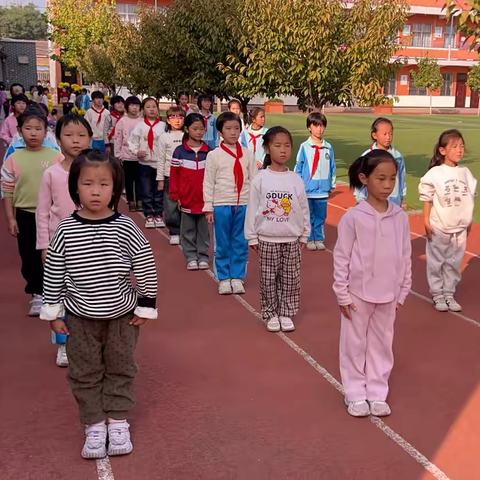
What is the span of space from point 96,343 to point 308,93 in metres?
9.79

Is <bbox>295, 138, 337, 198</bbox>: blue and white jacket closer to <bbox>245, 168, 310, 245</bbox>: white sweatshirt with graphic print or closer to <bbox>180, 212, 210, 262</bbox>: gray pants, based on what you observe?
<bbox>180, 212, 210, 262</bbox>: gray pants

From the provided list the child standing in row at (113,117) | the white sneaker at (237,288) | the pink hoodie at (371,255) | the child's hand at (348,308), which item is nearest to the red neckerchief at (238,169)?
Answer: the white sneaker at (237,288)

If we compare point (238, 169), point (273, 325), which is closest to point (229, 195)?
point (238, 169)

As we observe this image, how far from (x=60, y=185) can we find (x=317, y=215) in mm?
4628

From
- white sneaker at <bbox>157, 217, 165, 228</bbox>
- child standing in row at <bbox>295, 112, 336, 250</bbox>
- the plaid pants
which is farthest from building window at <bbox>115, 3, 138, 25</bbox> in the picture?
the plaid pants

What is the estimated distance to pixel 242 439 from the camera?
390 centimetres

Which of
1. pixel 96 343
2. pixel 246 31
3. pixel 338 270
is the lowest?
pixel 96 343

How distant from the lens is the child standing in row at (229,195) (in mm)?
6621

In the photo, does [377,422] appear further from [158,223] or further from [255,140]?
[158,223]

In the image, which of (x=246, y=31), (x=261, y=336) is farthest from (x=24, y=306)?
(x=246, y=31)

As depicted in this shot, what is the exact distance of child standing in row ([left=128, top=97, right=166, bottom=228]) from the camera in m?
9.97

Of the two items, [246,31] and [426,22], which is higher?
[426,22]

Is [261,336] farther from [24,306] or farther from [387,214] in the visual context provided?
[24,306]

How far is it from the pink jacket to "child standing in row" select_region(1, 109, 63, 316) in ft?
17.3
